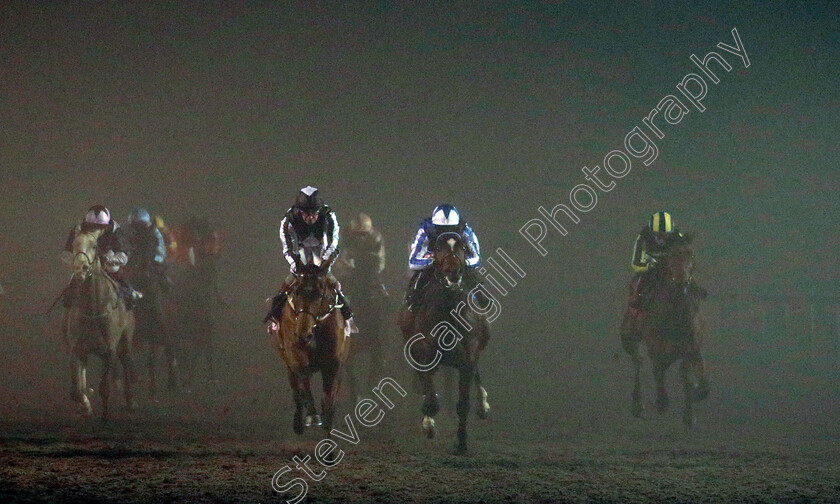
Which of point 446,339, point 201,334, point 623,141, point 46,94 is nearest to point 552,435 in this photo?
point 446,339

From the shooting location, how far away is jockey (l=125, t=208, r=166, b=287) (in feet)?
41.8

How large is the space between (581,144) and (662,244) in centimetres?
1396

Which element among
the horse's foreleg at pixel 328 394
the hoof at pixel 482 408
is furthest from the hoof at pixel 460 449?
the horse's foreleg at pixel 328 394

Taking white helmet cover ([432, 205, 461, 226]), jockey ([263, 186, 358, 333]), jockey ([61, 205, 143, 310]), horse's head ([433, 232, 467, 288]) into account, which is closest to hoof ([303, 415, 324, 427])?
jockey ([263, 186, 358, 333])

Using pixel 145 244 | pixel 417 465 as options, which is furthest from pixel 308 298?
pixel 145 244

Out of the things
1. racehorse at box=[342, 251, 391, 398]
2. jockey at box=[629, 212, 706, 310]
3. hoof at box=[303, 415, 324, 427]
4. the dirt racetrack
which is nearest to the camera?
the dirt racetrack

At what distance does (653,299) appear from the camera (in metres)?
11.3

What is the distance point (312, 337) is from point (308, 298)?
0.43m

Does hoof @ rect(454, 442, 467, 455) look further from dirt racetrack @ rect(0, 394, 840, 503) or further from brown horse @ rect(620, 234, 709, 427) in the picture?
brown horse @ rect(620, 234, 709, 427)

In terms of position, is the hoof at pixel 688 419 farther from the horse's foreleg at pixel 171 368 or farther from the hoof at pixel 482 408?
the horse's foreleg at pixel 171 368

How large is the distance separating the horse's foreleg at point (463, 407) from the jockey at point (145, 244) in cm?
597

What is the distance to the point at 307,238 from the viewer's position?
28.3 ft

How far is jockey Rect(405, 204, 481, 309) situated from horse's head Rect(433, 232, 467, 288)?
0.58 metres

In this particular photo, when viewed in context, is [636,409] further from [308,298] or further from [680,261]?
[308,298]
